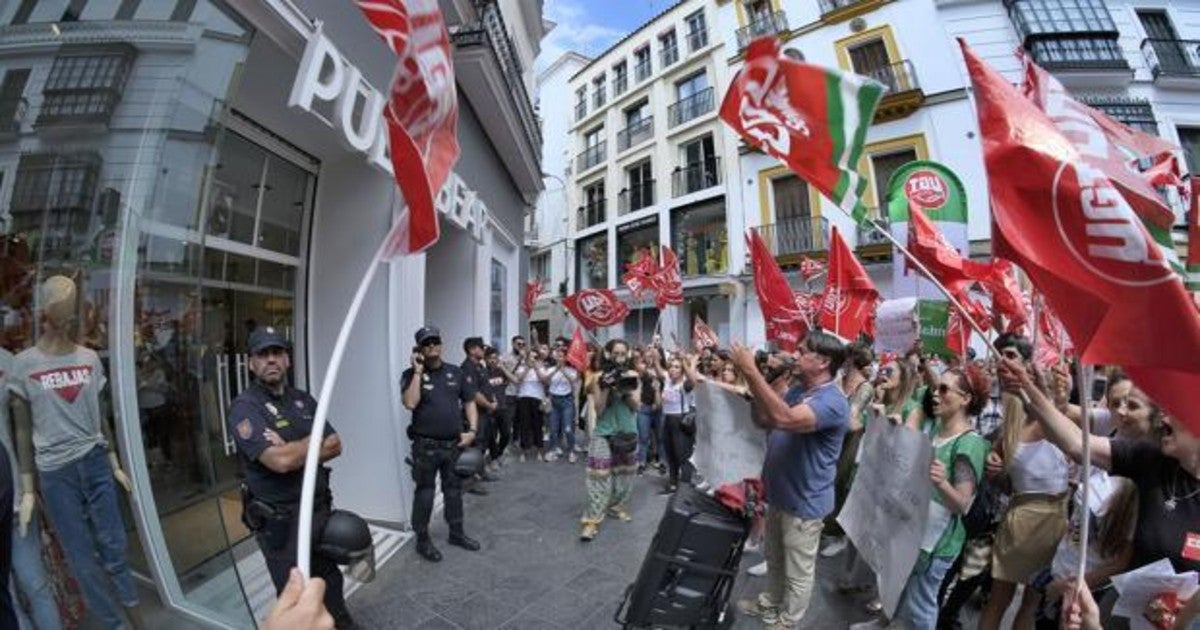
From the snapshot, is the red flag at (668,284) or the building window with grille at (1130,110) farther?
the building window with grille at (1130,110)

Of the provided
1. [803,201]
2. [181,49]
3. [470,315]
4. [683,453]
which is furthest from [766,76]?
[803,201]

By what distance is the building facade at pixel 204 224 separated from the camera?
6.82 ft

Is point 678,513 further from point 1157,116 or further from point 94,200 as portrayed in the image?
point 1157,116

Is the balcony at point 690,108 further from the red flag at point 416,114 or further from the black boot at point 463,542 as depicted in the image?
the red flag at point 416,114

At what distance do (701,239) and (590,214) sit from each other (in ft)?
25.1

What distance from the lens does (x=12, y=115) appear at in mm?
1936

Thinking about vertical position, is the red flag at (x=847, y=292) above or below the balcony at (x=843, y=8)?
below

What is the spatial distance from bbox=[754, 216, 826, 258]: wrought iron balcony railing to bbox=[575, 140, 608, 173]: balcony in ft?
36.7

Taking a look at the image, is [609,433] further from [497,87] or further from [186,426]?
[497,87]

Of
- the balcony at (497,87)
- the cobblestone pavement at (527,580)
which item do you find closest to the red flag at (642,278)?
the balcony at (497,87)

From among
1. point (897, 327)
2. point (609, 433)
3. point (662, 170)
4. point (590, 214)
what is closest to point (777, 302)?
point (897, 327)

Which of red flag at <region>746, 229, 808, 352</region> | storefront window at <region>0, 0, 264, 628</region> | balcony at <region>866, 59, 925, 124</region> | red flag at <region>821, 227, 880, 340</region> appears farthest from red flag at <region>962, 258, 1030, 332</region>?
balcony at <region>866, 59, 925, 124</region>

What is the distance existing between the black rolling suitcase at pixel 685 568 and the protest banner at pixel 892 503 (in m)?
0.79

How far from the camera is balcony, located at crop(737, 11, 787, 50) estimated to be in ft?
65.7
